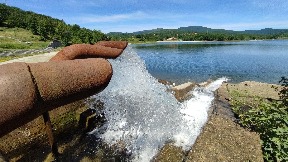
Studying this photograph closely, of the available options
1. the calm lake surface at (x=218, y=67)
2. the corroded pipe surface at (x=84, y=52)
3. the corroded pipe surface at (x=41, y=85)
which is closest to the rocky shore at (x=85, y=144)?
the corroded pipe surface at (x=84, y=52)

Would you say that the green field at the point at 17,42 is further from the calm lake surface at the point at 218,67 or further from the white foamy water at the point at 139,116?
the white foamy water at the point at 139,116

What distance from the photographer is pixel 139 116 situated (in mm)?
8336

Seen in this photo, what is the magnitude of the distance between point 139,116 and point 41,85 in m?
6.10

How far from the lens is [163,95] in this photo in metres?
9.93

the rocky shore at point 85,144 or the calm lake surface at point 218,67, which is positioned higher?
the rocky shore at point 85,144

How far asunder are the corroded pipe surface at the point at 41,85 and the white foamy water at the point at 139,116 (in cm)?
362

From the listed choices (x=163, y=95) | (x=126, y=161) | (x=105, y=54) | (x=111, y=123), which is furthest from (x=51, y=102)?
(x=163, y=95)

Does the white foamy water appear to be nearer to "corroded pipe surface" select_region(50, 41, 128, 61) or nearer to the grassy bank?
"corroded pipe surface" select_region(50, 41, 128, 61)

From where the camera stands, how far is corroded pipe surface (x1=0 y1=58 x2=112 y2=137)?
210cm

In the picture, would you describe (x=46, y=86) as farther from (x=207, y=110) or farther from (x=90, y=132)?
(x=207, y=110)

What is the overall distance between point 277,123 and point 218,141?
219 centimetres

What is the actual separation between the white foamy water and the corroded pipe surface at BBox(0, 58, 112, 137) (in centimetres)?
362

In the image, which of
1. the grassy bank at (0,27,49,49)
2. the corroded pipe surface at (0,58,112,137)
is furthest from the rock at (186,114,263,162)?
the grassy bank at (0,27,49,49)

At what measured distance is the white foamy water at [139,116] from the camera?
283 inches
